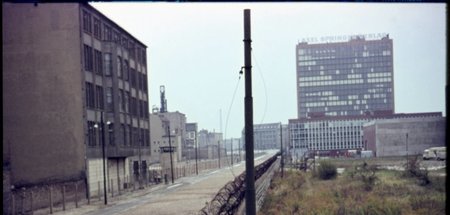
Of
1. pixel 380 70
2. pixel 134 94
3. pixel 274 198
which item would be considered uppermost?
pixel 380 70

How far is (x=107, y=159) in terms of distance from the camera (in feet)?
143

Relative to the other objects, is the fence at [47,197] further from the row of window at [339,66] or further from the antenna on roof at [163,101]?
the row of window at [339,66]

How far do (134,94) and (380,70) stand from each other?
458ft

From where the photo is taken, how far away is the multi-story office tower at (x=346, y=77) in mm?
171750

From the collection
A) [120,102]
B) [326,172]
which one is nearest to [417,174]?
[326,172]

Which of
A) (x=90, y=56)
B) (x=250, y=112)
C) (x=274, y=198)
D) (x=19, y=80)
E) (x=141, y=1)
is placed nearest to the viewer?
(x=141, y=1)

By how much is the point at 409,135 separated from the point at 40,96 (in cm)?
6766

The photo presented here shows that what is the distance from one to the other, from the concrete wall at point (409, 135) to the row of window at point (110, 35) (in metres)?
51.1

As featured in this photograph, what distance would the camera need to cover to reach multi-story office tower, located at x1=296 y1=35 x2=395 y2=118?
17175 centimetres

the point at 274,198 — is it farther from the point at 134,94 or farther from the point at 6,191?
the point at 134,94

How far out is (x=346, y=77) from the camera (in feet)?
581

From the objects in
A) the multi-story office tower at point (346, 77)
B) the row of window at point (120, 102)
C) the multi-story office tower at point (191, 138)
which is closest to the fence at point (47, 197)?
the row of window at point (120, 102)

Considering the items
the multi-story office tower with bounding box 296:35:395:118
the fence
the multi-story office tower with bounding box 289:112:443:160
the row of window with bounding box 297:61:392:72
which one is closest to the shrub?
the fence

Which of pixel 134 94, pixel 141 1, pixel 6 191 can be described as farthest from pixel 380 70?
pixel 141 1
